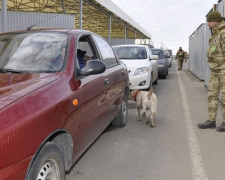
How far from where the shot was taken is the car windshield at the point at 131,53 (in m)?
Result: 9.83

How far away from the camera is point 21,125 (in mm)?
2039

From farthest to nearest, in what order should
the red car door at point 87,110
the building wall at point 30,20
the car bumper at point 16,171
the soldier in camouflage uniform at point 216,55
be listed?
the building wall at point 30,20 < the soldier in camouflage uniform at point 216,55 < the red car door at point 87,110 < the car bumper at point 16,171

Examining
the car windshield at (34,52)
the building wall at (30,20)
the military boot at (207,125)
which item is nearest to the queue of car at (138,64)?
the military boot at (207,125)

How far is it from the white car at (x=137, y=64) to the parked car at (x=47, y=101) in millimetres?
4327

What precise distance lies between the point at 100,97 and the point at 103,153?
1.03 metres

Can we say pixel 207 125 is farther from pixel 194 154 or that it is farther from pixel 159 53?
pixel 159 53

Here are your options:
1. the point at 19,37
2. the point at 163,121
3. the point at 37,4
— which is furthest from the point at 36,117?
the point at 37,4

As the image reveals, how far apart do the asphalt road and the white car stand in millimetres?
2248

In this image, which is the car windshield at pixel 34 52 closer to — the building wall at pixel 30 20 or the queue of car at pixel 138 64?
the queue of car at pixel 138 64

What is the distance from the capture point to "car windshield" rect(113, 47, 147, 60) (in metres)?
9.83

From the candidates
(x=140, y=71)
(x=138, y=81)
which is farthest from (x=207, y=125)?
(x=140, y=71)

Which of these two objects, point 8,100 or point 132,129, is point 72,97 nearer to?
point 8,100

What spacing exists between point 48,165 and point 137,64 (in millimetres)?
6769

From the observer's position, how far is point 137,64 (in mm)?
8945
